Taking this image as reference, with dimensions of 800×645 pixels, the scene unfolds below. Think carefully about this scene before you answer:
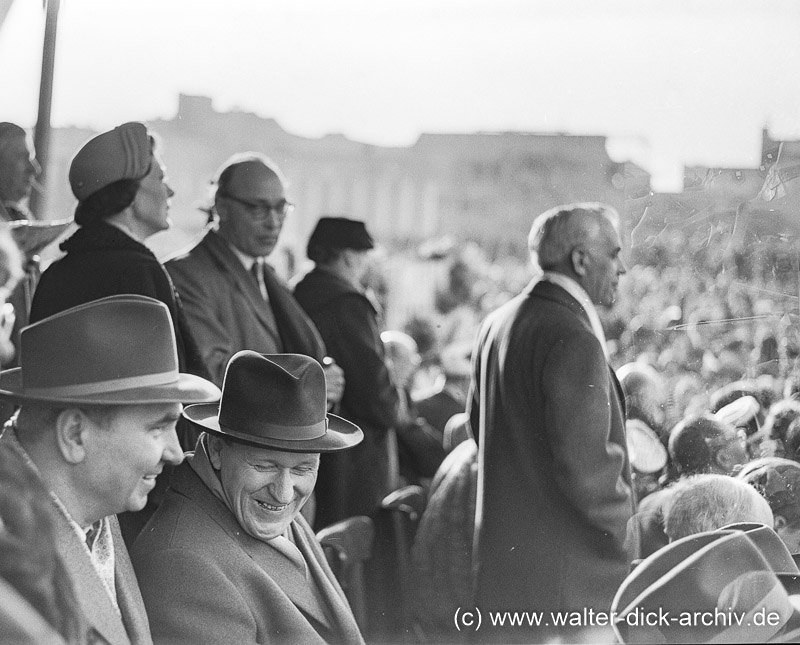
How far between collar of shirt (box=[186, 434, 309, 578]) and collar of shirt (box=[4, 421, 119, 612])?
0.29 m

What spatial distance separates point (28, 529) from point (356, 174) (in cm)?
188

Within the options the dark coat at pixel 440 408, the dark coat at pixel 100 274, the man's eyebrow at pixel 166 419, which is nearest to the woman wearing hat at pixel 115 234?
the dark coat at pixel 100 274

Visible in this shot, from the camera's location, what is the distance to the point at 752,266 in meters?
3.17

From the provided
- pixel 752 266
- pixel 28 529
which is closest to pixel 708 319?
pixel 752 266

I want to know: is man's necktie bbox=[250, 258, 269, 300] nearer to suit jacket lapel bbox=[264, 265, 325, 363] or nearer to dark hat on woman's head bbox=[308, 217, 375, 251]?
suit jacket lapel bbox=[264, 265, 325, 363]

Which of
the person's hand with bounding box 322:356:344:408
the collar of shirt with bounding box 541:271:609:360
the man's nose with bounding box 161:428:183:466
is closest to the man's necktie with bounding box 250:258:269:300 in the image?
the person's hand with bounding box 322:356:344:408

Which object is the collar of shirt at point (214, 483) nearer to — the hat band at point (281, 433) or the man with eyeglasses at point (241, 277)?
the hat band at point (281, 433)

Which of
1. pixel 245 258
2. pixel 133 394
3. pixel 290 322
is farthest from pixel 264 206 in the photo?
pixel 133 394

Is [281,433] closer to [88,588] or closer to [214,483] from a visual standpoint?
[214,483]

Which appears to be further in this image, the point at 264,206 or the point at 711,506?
the point at 264,206

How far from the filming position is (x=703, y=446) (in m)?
3.23

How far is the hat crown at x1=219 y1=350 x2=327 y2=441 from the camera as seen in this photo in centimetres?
260

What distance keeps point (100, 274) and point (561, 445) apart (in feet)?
4.18

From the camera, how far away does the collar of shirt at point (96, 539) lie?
2160 millimetres
